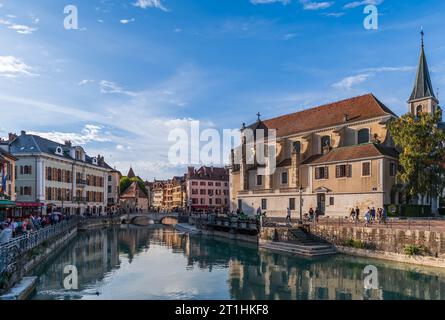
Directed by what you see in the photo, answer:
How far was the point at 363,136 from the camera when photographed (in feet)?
151

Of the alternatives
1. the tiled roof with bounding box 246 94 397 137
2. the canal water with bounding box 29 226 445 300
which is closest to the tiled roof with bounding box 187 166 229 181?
the tiled roof with bounding box 246 94 397 137

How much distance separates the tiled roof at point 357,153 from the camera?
1532 inches

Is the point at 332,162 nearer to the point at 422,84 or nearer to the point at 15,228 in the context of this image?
the point at 422,84

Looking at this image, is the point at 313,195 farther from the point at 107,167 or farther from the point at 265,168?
the point at 107,167

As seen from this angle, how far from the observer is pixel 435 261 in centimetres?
2355

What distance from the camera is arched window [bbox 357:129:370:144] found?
45.6 m

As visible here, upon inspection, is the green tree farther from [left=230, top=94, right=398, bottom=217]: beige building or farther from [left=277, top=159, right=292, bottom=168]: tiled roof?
[left=277, top=159, right=292, bottom=168]: tiled roof

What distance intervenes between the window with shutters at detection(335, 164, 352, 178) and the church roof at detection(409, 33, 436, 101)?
15.9 m

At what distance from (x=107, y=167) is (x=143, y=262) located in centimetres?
5047

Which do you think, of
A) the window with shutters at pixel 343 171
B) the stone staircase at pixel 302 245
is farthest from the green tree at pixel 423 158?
the stone staircase at pixel 302 245

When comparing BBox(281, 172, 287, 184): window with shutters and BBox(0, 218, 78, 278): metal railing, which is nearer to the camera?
BBox(0, 218, 78, 278): metal railing
